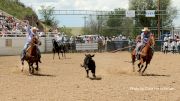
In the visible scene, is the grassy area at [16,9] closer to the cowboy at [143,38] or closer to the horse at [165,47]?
the horse at [165,47]

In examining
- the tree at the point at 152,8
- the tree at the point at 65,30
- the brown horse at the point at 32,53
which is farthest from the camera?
the tree at the point at 65,30

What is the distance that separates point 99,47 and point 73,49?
107 inches

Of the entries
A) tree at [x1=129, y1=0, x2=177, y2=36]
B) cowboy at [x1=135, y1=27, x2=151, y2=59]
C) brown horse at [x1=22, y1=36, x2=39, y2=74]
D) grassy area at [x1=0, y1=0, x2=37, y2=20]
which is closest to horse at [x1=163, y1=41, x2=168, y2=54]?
tree at [x1=129, y1=0, x2=177, y2=36]

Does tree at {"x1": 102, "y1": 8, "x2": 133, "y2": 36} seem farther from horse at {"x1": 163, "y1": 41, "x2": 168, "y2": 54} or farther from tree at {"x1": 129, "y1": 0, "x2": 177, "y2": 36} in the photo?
horse at {"x1": 163, "y1": 41, "x2": 168, "y2": 54}

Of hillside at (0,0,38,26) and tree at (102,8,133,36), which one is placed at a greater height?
hillside at (0,0,38,26)

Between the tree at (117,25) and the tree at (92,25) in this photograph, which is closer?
the tree at (92,25)

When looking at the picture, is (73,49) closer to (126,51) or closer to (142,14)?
(126,51)

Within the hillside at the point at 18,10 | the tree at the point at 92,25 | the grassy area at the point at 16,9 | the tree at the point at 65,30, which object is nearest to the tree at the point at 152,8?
the tree at the point at 92,25

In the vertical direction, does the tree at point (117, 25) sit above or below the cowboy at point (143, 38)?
above

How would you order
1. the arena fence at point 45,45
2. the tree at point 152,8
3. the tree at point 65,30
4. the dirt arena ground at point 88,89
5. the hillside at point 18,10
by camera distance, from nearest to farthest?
the dirt arena ground at point 88,89 < the arena fence at point 45,45 < the tree at point 152,8 < the hillside at point 18,10 < the tree at point 65,30

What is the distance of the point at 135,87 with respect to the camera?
16062 mm

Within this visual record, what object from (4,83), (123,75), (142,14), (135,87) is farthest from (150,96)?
(142,14)

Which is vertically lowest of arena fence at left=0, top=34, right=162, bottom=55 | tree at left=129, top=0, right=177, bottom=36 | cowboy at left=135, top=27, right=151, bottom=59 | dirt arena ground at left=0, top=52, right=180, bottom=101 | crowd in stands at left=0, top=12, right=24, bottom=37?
dirt arena ground at left=0, top=52, right=180, bottom=101

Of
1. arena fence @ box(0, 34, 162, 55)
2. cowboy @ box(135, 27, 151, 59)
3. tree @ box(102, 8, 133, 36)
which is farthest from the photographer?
tree @ box(102, 8, 133, 36)
